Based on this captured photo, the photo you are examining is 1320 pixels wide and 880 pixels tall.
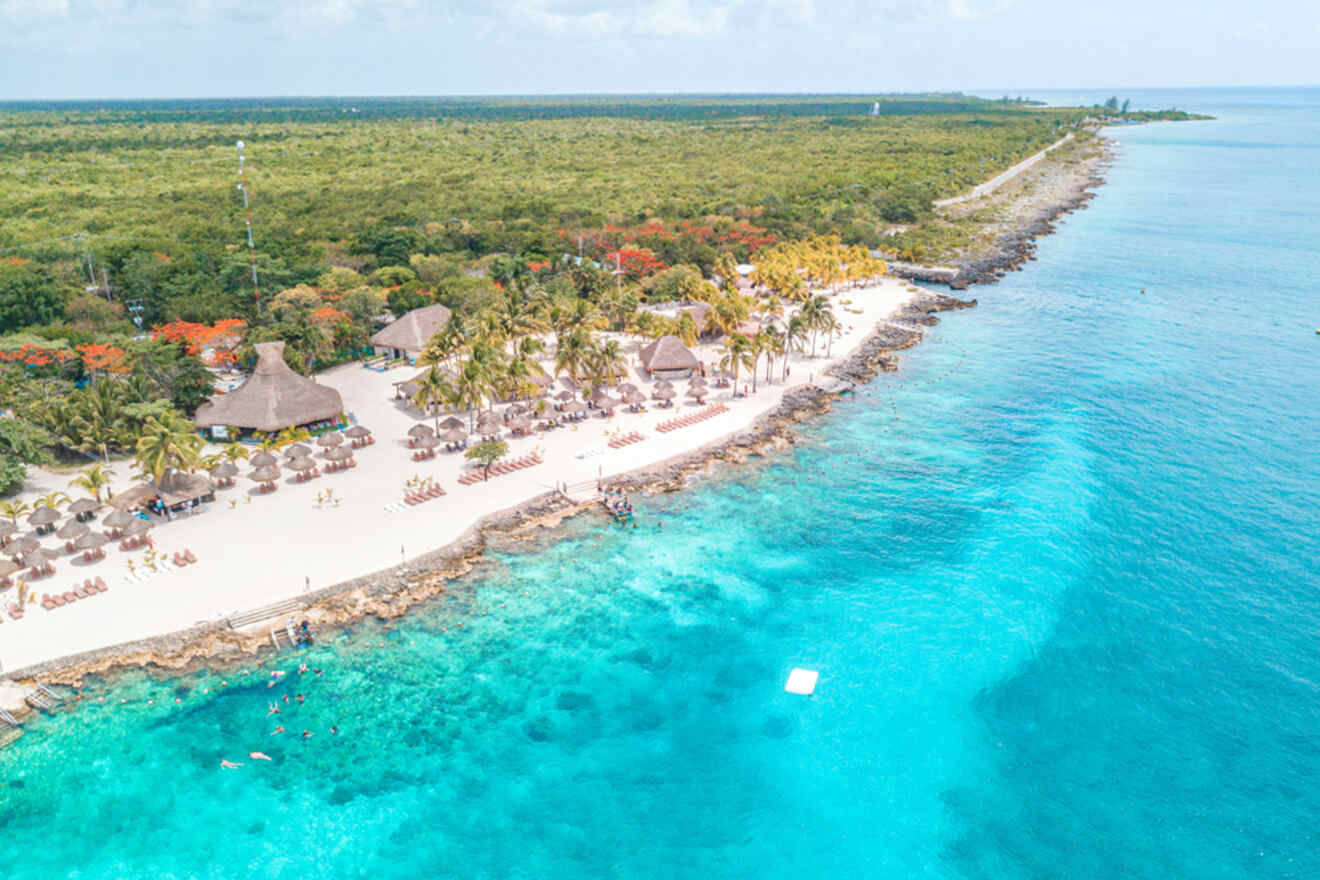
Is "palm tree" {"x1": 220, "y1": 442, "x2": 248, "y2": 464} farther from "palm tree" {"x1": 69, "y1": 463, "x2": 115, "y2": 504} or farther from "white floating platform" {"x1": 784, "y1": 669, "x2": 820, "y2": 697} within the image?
"white floating platform" {"x1": 784, "y1": 669, "x2": 820, "y2": 697}

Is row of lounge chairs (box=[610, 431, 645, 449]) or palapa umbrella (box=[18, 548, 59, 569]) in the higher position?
row of lounge chairs (box=[610, 431, 645, 449])

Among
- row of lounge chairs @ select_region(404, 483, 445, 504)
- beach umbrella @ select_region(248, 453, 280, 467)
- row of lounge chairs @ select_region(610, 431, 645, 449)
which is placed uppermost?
beach umbrella @ select_region(248, 453, 280, 467)

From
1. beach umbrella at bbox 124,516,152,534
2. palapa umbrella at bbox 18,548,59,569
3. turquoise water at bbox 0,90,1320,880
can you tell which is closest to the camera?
turquoise water at bbox 0,90,1320,880

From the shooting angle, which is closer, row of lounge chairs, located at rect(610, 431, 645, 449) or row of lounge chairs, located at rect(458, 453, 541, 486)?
row of lounge chairs, located at rect(458, 453, 541, 486)

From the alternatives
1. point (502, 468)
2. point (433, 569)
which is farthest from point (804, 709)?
point (502, 468)

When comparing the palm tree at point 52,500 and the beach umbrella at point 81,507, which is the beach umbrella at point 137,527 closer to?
the beach umbrella at point 81,507

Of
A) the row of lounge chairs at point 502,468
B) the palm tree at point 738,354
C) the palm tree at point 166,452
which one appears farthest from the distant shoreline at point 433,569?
the palm tree at point 166,452

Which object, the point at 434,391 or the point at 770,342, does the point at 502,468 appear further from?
the point at 770,342

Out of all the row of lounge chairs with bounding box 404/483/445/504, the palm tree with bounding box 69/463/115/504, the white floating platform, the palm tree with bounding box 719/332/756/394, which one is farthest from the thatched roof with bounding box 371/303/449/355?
the white floating platform

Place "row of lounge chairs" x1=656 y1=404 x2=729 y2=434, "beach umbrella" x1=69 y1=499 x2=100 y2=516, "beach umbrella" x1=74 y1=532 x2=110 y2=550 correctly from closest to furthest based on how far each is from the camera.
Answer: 1. "beach umbrella" x1=74 y1=532 x2=110 y2=550
2. "beach umbrella" x1=69 y1=499 x2=100 y2=516
3. "row of lounge chairs" x1=656 y1=404 x2=729 y2=434
